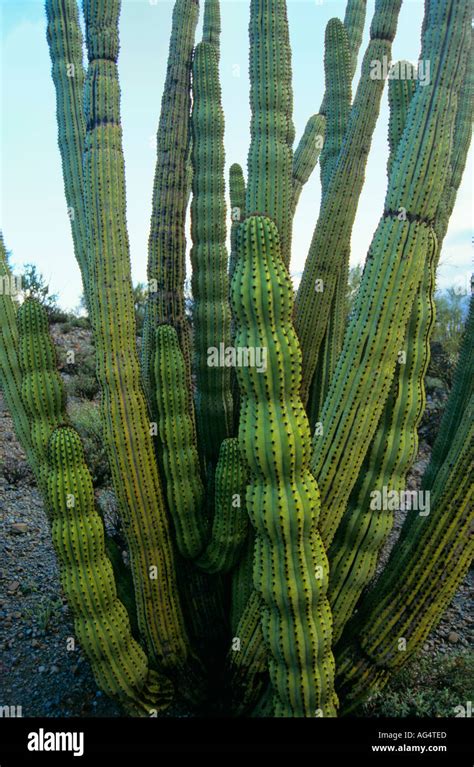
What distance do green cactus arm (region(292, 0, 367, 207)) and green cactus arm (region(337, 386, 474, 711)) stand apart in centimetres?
282

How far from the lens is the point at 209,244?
4539 millimetres

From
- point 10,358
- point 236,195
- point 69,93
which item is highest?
point 69,93

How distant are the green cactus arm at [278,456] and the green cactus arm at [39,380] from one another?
166 cm

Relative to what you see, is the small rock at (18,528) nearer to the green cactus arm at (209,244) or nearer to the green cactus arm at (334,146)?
the green cactus arm at (209,244)

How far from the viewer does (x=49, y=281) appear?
1358cm

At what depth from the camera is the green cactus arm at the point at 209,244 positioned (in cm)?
453

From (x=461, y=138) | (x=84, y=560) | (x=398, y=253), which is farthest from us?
(x=461, y=138)

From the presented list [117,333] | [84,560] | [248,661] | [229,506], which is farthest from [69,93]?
Answer: [248,661]

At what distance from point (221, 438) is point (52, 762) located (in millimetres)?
2200

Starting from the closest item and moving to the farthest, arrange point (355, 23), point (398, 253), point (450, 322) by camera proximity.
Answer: point (398, 253) → point (355, 23) → point (450, 322)

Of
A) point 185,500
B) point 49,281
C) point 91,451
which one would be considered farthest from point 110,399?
point 49,281

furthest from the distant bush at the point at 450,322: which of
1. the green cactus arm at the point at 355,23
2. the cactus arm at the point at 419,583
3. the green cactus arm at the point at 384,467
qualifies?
the green cactus arm at the point at 384,467

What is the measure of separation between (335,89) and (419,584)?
3434 millimetres

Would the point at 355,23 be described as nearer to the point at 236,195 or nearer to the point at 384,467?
the point at 236,195
